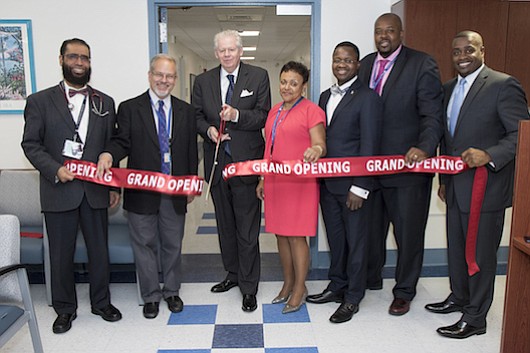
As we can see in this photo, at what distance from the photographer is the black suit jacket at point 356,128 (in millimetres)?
2797

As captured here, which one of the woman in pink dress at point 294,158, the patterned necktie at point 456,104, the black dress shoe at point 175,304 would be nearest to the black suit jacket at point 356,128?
the woman in pink dress at point 294,158

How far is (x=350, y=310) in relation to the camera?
3.04 metres

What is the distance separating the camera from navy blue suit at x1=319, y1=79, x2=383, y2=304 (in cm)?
281

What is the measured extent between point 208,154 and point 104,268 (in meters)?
1.00

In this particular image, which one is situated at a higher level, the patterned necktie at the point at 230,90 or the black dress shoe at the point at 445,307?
the patterned necktie at the point at 230,90

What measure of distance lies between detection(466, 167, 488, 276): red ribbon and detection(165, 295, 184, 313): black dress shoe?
1.85 meters

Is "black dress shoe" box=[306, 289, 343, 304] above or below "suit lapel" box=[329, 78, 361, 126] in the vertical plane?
below

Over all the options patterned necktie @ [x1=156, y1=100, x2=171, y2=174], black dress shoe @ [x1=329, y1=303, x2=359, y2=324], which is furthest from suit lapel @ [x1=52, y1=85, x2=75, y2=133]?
black dress shoe @ [x1=329, y1=303, x2=359, y2=324]

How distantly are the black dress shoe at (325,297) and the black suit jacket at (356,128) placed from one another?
81 centimetres

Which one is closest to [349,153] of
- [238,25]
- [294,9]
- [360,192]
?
[360,192]

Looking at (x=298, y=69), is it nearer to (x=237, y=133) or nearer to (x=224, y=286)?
(x=237, y=133)

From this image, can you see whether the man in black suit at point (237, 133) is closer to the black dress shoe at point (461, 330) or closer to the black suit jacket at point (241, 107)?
the black suit jacket at point (241, 107)

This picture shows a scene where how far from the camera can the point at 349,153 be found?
289 centimetres

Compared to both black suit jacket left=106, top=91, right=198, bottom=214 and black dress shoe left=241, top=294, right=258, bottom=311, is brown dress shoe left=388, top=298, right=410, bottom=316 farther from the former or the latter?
black suit jacket left=106, top=91, right=198, bottom=214
